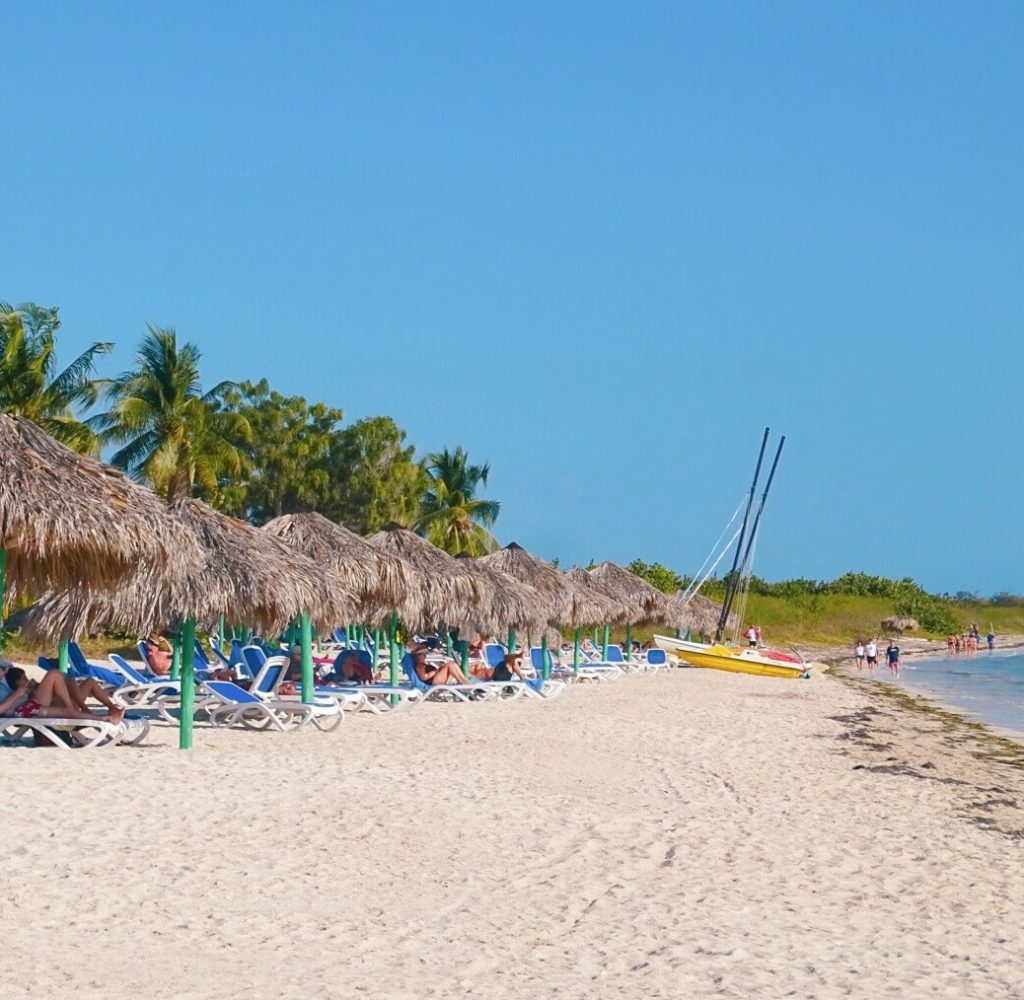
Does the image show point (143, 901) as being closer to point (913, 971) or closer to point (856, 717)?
point (913, 971)

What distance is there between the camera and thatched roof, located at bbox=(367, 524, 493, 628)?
729 inches

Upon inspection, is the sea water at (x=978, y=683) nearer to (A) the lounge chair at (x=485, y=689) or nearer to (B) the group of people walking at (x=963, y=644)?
(B) the group of people walking at (x=963, y=644)

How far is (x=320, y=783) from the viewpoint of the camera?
9.45 meters

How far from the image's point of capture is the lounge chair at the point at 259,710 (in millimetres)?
13164

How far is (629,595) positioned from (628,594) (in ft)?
0.11

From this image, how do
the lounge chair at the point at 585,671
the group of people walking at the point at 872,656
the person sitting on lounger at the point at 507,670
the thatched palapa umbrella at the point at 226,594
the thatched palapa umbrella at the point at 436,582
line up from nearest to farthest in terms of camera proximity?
the thatched palapa umbrella at the point at 226,594 < the thatched palapa umbrella at the point at 436,582 < the person sitting on lounger at the point at 507,670 < the lounge chair at the point at 585,671 < the group of people walking at the point at 872,656

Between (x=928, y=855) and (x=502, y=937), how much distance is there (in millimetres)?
3831

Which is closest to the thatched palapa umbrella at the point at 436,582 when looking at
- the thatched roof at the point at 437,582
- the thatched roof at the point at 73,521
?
the thatched roof at the point at 437,582

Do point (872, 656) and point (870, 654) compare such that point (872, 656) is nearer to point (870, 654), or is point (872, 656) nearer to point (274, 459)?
point (870, 654)

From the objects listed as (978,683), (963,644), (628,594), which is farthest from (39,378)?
(963,644)

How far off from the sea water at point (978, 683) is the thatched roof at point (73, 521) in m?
15.2

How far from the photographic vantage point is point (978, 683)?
40.8 metres

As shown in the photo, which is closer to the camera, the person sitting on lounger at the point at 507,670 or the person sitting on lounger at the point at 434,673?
the person sitting on lounger at the point at 434,673

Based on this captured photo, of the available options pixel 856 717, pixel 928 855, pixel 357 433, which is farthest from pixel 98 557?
pixel 357 433
